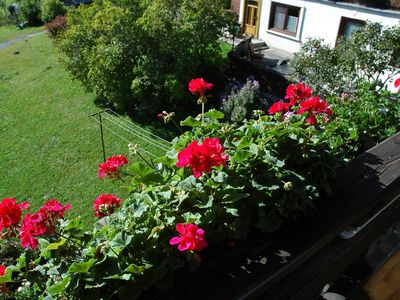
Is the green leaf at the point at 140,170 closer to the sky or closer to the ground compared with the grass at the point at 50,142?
closer to the sky

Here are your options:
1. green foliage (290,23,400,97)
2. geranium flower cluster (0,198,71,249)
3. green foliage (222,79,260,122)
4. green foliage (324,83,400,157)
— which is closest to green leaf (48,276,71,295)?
geranium flower cluster (0,198,71,249)

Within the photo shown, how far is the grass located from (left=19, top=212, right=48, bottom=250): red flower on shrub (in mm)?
4932

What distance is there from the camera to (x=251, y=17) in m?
14.8

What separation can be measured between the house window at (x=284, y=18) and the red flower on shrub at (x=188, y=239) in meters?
13.0

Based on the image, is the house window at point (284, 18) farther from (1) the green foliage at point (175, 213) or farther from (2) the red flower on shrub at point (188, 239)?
(2) the red flower on shrub at point (188, 239)

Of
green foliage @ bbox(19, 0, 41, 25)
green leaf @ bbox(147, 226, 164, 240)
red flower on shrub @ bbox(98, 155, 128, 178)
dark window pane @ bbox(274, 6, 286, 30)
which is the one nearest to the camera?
green leaf @ bbox(147, 226, 164, 240)

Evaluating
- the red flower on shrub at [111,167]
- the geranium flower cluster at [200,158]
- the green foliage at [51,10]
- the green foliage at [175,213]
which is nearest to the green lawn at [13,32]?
the green foliage at [51,10]

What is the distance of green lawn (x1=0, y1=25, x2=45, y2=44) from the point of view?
1995cm

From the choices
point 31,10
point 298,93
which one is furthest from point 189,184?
point 31,10

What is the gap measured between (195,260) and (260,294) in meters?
0.23

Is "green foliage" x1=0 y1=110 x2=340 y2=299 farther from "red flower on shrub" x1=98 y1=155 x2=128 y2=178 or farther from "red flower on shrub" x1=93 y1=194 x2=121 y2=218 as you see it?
"red flower on shrub" x1=98 y1=155 x2=128 y2=178

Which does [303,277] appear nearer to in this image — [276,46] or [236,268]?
[236,268]

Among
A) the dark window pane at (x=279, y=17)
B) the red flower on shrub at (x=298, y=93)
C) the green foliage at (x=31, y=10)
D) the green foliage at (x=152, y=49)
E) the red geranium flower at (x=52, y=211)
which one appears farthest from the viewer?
the green foliage at (x=31, y=10)

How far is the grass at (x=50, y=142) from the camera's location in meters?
7.27
